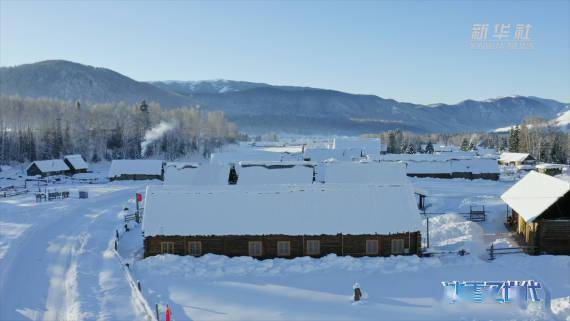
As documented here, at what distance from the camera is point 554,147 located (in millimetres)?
96125

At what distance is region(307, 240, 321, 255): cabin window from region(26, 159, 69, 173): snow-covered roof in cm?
6099

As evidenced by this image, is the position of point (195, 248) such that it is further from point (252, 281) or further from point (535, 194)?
point (535, 194)

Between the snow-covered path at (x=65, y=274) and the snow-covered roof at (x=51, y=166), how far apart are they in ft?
123

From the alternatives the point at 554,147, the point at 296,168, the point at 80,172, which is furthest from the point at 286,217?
the point at 554,147

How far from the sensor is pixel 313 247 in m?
25.1

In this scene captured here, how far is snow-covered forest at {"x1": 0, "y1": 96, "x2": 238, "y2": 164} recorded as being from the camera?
3501 inches

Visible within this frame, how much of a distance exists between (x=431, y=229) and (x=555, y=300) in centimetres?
1254

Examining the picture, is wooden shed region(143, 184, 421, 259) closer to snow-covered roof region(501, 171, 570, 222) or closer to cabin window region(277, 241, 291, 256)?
cabin window region(277, 241, 291, 256)

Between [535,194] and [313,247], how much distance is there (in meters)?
14.6

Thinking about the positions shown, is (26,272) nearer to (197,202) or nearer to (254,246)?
(197,202)

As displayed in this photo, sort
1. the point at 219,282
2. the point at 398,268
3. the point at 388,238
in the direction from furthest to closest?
the point at 388,238 < the point at 398,268 < the point at 219,282

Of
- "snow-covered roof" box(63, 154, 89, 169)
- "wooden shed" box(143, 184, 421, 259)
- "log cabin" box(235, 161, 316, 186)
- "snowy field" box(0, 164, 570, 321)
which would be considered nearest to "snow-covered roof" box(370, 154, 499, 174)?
A: "log cabin" box(235, 161, 316, 186)

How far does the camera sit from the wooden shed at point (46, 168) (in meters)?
71.3

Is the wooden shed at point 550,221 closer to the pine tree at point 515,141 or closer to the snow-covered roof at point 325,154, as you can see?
the snow-covered roof at point 325,154
